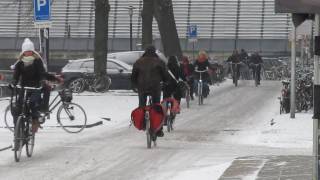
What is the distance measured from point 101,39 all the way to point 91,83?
5.52 ft

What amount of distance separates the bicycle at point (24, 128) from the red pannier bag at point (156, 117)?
2191 millimetres

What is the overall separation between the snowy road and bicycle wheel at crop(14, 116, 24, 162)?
129 mm

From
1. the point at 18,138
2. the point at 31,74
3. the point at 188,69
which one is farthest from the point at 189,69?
the point at 18,138

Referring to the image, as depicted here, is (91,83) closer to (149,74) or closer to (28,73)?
(149,74)

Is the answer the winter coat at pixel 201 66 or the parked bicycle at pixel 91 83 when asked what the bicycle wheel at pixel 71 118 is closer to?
the winter coat at pixel 201 66

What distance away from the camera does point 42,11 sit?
18.3m

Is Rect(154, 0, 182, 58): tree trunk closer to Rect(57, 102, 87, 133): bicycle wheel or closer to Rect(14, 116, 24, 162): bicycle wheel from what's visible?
Rect(57, 102, 87, 133): bicycle wheel

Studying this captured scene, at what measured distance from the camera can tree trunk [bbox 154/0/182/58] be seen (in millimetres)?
35406

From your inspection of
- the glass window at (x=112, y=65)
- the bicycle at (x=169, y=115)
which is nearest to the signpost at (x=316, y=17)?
the bicycle at (x=169, y=115)

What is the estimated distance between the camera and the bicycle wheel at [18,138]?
41.3ft

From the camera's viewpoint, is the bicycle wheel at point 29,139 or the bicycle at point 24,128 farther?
the bicycle wheel at point 29,139

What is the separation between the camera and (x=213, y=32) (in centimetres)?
6462

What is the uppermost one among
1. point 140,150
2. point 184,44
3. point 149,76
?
point 149,76

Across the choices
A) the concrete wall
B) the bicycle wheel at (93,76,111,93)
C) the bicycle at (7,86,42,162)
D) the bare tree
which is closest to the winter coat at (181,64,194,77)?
the bicycle wheel at (93,76,111,93)
